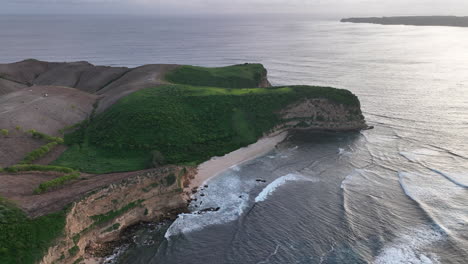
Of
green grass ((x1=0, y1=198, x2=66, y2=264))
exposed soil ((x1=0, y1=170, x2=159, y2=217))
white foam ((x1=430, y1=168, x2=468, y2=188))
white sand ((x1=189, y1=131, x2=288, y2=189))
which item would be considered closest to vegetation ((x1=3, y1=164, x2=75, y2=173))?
exposed soil ((x1=0, y1=170, x2=159, y2=217))

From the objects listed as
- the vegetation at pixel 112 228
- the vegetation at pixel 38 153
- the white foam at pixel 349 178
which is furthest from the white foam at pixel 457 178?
the vegetation at pixel 38 153

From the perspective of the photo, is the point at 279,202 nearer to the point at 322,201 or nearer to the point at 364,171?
the point at 322,201

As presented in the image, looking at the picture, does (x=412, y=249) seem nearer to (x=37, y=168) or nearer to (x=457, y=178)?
(x=457, y=178)

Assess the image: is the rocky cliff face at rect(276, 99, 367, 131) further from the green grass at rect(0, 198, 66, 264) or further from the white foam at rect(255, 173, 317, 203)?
the green grass at rect(0, 198, 66, 264)

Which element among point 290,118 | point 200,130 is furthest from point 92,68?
point 290,118

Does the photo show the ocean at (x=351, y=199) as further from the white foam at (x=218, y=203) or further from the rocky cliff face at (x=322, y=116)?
the rocky cliff face at (x=322, y=116)
